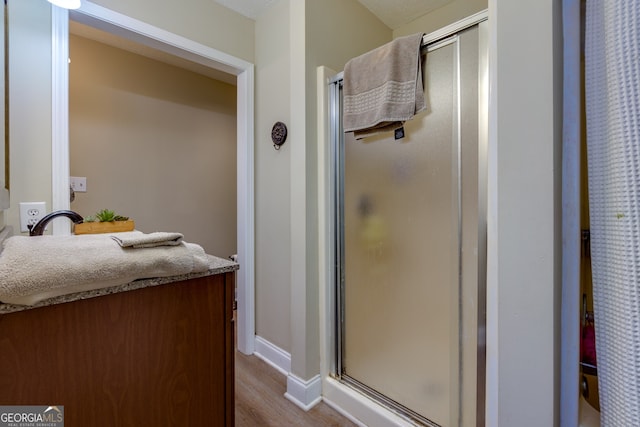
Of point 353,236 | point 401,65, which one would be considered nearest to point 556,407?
point 353,236

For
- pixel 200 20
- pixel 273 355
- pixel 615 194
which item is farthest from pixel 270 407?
pixel 200 20

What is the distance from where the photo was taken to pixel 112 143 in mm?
2293

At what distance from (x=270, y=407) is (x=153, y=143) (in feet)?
7.86

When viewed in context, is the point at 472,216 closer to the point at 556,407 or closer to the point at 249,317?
the point at 556,407

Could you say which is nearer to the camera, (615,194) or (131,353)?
(615,194)

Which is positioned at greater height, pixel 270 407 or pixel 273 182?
pixel 273 182

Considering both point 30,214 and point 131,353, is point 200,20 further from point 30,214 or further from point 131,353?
point 131,353

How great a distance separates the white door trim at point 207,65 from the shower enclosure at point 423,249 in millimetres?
747

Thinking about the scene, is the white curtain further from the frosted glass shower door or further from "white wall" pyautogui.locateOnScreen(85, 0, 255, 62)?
"white wall" pyautogui.locateOnScreen(85, 0, 255, 62)

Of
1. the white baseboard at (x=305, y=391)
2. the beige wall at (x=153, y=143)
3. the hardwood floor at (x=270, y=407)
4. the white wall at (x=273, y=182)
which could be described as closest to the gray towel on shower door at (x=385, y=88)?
the white wall at (x=273, y=182)

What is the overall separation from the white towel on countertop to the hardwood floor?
3.48ft

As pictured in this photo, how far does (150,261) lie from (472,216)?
3.60ft

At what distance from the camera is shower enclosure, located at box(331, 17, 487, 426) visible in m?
1.03

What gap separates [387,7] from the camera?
188cm
